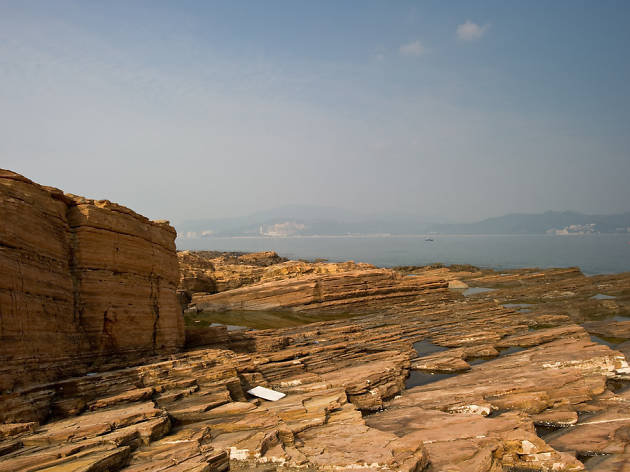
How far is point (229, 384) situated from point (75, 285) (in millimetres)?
7654

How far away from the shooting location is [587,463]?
12156 millimetres

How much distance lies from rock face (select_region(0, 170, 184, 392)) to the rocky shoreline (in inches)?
2.4

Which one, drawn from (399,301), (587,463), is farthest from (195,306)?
(587,463)

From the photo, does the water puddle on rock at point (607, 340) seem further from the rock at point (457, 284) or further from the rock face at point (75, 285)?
the rock face at point (75, 285)

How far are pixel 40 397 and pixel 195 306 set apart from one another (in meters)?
33.5

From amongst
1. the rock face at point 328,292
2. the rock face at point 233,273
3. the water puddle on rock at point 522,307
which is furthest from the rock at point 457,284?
the rock face at point 233,273

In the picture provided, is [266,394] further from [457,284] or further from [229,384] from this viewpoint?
[457,284]

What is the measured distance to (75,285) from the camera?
16719 millimetres

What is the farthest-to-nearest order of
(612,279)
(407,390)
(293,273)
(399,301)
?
(612,279) < (293,273) < (399,301) < (407,390)

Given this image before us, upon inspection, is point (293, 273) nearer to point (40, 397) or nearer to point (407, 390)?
point (407, 390)

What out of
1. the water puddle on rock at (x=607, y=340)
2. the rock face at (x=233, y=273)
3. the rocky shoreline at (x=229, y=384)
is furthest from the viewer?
the rock face at (x=233, y=273)

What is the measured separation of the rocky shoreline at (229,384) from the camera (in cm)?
1102

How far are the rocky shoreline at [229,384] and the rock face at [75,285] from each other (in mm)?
61

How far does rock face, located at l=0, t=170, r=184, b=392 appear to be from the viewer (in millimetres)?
13414
